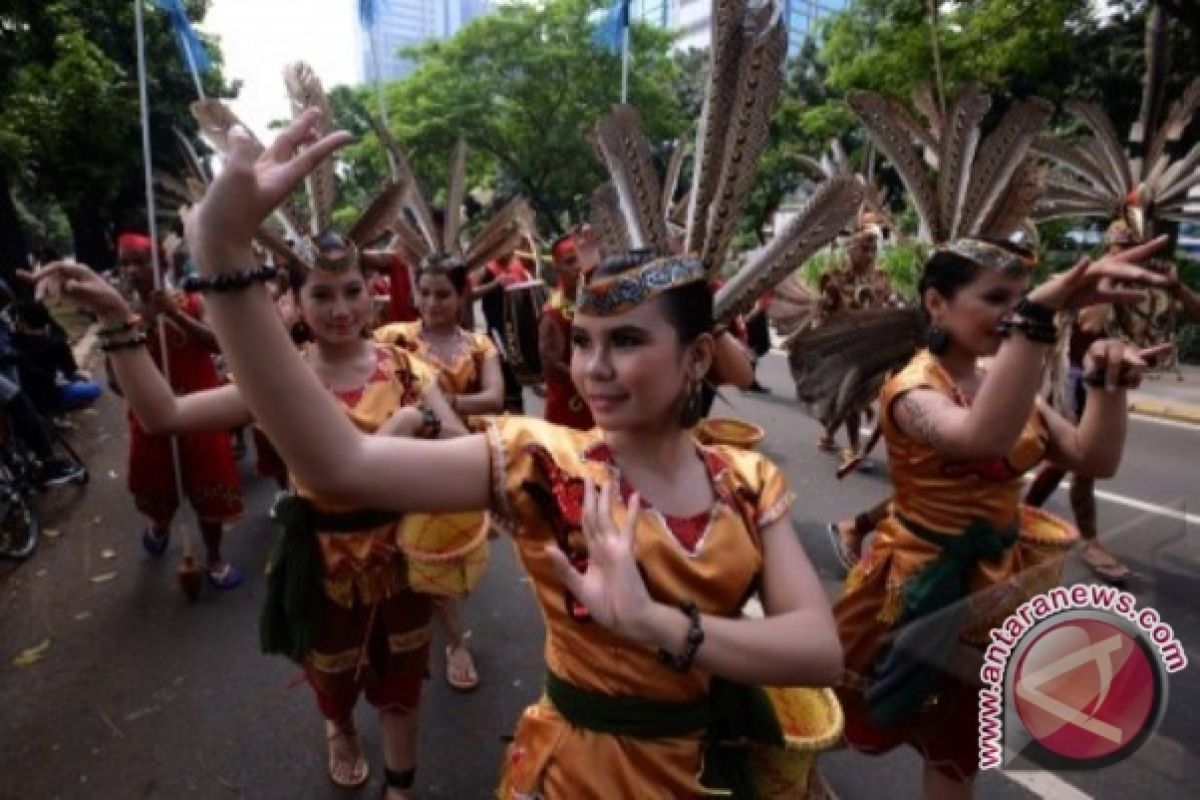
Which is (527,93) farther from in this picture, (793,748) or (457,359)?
(793,748)

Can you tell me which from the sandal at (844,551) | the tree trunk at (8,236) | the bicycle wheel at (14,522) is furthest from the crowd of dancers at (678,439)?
the tree trunk at (8,236)

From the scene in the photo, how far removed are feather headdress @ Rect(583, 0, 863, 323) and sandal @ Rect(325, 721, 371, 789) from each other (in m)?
2.25

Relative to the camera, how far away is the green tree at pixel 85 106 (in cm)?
1030

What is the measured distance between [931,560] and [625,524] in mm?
1483

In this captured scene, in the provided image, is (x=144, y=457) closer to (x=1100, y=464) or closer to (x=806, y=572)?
(x=806, y=572)

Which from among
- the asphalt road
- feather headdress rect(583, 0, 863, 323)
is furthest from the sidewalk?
feather headdress rect(583, 0, 863, 323)

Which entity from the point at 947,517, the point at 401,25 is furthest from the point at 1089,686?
the point at 401,25

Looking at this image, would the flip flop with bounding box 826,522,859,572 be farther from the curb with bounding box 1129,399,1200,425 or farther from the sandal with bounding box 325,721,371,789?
the curb with bounding box 1129,399,1200,425

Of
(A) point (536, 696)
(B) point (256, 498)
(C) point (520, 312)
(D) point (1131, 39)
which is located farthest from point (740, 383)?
(D) point (1131, 39)

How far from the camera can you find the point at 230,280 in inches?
47.0

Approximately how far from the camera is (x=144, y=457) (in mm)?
4996

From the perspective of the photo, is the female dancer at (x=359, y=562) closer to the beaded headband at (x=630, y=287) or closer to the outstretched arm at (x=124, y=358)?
the outstretched arm at (x=124, y=358)

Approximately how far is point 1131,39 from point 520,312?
15196 mm

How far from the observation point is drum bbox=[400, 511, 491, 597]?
2693mm
